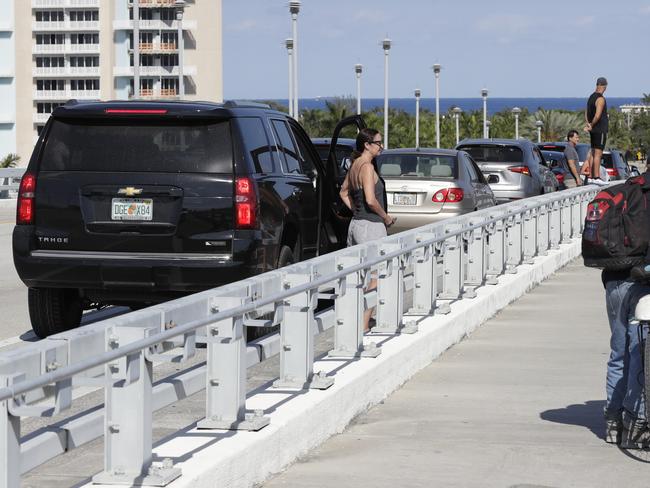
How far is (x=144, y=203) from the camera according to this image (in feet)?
37.4

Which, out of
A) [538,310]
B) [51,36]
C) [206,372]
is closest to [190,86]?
[51,36]

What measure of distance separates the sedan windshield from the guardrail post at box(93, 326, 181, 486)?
15.9 meters

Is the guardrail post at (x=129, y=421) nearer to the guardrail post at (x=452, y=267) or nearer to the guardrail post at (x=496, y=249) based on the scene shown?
the guardrail post at (x=452, y=267)

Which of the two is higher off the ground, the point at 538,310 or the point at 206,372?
the point at 206,372

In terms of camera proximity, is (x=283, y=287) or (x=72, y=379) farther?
(x=283, y=287)

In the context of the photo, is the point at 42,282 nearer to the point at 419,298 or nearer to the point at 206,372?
the point at 419,298

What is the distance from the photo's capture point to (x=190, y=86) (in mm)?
145500

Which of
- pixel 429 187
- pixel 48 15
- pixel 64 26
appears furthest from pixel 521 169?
pixel 48 15

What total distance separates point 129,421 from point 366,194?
6847mm

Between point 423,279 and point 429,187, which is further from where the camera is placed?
point 429,187

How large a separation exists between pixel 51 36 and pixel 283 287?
14368cm

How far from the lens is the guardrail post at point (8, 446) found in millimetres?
4730

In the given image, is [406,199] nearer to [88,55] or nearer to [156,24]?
[156,24]

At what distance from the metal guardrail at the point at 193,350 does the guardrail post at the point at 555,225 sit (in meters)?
10.2
